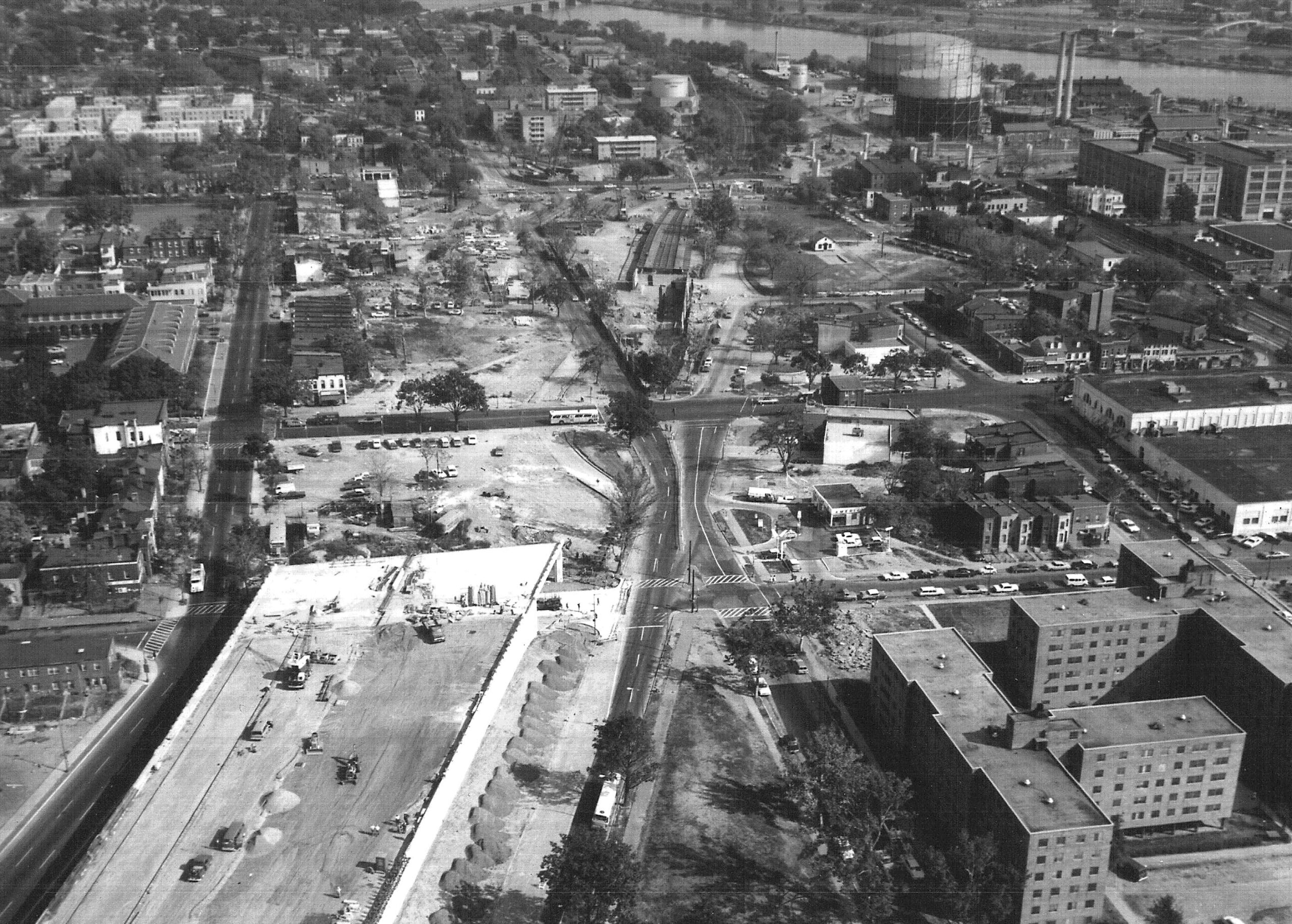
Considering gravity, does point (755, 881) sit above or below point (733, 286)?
below

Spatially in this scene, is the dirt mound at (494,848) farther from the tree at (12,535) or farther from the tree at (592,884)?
the tree at (12,535)

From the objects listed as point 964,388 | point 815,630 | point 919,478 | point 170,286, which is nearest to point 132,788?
point 815,630

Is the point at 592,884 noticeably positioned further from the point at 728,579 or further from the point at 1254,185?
the point at 1254,185

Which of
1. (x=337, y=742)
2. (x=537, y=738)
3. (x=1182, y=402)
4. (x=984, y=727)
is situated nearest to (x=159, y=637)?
(x=337, y=742)

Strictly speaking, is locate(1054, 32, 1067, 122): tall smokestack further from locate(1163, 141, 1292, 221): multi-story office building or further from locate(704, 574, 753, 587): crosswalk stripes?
locate(704, 574, 753, 587): crosswalk stripes

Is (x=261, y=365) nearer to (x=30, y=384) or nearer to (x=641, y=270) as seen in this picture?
(x=30, y=384)

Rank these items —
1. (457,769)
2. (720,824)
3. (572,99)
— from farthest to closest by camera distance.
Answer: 1. (572,99)
2. (720,824)
3. (457,769)
